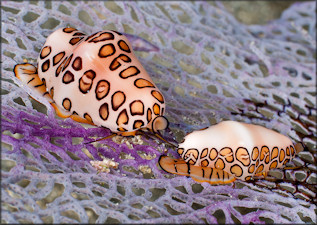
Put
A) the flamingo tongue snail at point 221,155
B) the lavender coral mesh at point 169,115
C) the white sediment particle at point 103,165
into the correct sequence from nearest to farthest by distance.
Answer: the lavender coral mesh at point 169,115 → the white sediment particle at point 103,165 → the flamingo tongue snail at point 221,155

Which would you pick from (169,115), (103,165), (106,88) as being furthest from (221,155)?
(106,88)

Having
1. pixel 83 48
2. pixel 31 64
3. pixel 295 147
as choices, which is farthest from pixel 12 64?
pixel 295 147

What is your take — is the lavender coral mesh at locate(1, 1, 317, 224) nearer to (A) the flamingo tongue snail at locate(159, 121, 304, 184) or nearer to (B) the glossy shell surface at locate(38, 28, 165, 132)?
(A) the flamingo tongue snail at locate(159, 121, 304, 184)

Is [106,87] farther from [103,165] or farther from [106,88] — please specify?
[103,165]

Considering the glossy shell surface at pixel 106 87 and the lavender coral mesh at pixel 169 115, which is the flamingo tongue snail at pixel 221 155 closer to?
the lavender coral mesh at pixel 169 115

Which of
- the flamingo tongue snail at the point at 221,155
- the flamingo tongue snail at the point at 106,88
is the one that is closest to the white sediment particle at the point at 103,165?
the flamingo tongue snail at the point at 106,88

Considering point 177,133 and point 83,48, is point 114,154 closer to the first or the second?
point 177,133

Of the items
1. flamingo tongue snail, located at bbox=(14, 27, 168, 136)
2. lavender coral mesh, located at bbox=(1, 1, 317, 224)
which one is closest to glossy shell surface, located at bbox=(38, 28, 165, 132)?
flamingo tongue snail, located at bbox=(14, 27, 168, 136)
